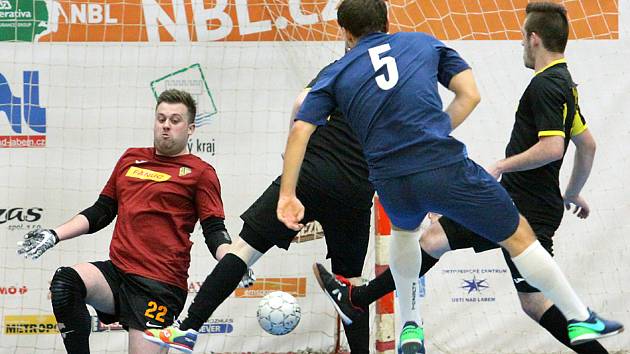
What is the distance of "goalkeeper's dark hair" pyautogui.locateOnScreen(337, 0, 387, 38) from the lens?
4949mm

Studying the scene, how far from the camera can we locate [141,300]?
5.62 metres

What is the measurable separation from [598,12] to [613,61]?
39 cm

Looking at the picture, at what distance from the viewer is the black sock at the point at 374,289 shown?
5.70 meters

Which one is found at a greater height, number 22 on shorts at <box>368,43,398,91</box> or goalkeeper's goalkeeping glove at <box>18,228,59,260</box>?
number 22 on shorts at <box>368,43,398,91</box>

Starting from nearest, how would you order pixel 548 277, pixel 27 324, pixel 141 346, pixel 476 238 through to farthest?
1. pixel 548 277
2. pixel 141 346
3. pixel 476 238
4. pixel 27 324

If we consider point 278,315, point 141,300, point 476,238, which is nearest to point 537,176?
point 476,238

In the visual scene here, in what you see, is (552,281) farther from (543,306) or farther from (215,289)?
(215,289)

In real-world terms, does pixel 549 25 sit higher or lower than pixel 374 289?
higher

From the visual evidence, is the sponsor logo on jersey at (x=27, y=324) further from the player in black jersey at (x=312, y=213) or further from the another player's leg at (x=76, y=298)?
the player in black jersey at (x=312, y=213)

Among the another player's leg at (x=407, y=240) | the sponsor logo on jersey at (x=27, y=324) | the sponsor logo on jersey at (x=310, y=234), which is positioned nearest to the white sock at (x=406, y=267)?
the another player's leg at (x=407, y=240)

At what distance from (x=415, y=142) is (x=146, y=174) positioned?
1.78m

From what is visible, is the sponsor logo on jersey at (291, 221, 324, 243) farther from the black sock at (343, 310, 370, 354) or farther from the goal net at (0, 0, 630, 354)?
the black sock at (343, 310, 370, 354)

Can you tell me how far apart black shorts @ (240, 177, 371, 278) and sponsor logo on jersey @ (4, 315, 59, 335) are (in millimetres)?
2987

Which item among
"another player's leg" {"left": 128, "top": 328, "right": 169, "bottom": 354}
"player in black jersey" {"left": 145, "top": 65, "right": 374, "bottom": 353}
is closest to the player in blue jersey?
"player in black jersey" {"left": 145, "top": 65, "right": 374, "bottom": 353}
